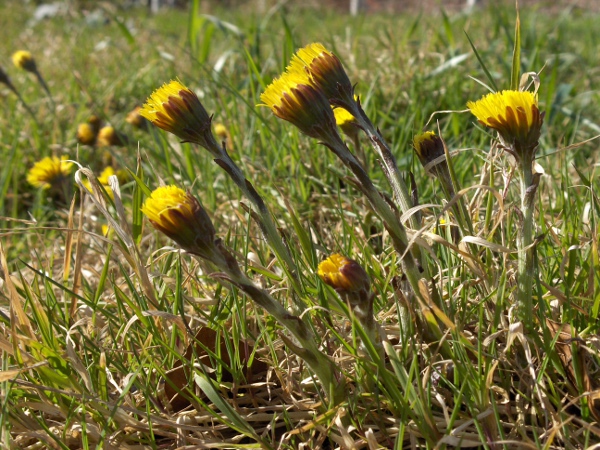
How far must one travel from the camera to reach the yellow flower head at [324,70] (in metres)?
1.03

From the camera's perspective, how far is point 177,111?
101 centimetres

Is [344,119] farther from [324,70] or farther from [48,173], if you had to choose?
[48,173]

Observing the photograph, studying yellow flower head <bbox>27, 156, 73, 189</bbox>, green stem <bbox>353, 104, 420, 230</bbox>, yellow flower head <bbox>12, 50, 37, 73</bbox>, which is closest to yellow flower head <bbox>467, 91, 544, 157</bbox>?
green stem <bbox>353, 104, 420, 230</bbox>

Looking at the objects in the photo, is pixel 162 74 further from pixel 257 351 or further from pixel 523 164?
pixel 523 164

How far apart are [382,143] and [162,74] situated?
2963 millimetres

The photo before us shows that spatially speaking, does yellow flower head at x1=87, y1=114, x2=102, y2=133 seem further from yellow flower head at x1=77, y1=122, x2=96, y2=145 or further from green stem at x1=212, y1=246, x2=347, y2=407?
green stem at x1=212, y1=246, x2=347, y2=407

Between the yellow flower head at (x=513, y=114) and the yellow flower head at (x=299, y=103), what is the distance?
Result: 222 millimetres

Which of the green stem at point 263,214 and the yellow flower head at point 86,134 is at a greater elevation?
the green stem at point 263,214

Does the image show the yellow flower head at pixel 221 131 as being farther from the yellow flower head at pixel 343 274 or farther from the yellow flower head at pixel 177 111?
the yellow flower head at pixel 343 274

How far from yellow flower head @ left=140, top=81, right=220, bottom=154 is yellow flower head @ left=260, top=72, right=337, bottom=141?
12cm

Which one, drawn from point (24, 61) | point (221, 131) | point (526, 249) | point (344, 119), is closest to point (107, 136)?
point (221, 131)

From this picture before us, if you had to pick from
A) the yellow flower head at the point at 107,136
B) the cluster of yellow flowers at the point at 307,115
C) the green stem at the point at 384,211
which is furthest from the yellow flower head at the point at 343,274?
the yellow flower head at the point at 107,136

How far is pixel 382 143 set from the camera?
1.02m

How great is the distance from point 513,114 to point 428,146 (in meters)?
0.27
